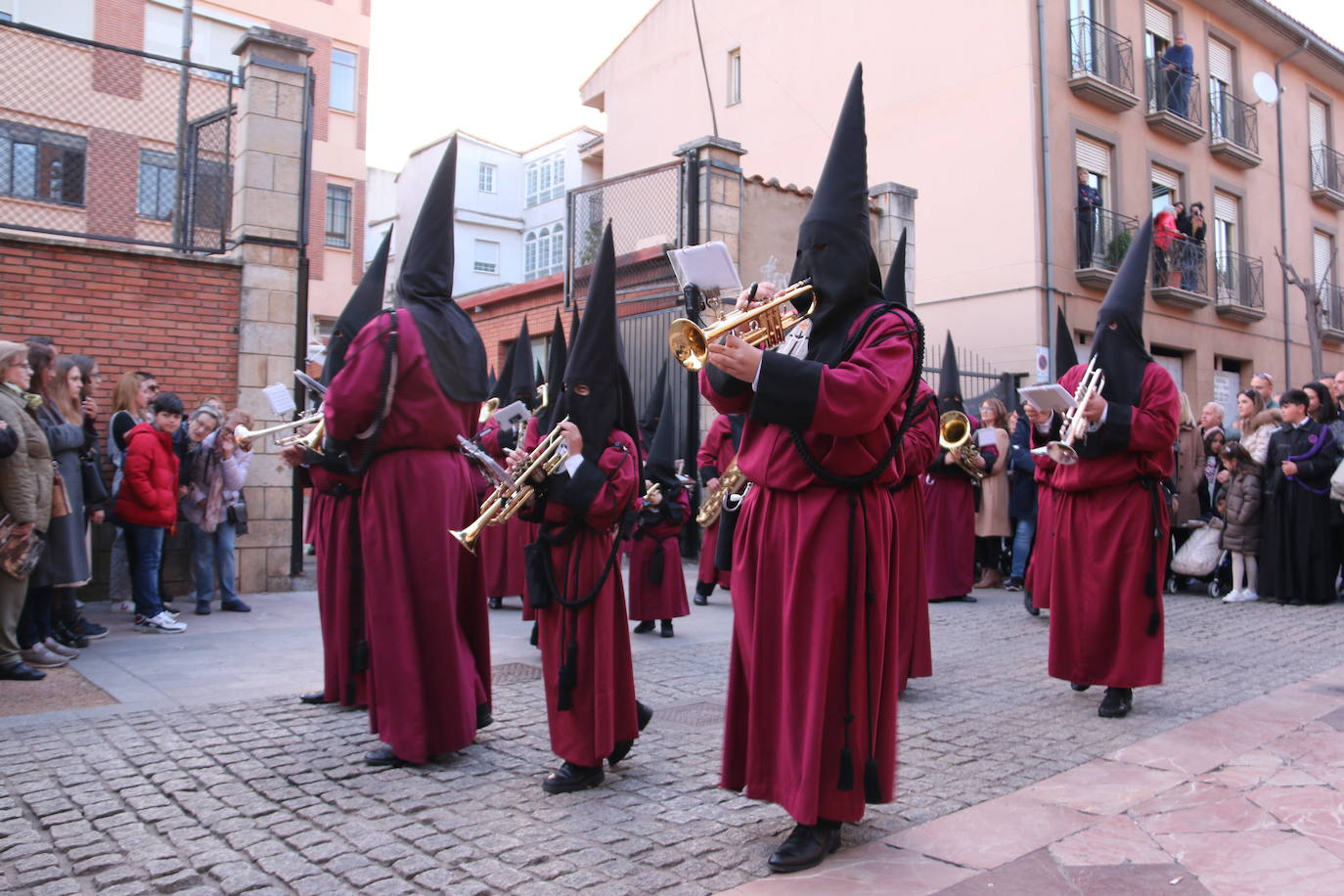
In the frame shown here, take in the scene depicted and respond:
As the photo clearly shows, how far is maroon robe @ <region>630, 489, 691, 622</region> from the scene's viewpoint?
8.53m

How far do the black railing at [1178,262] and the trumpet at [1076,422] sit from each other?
16.0 meters

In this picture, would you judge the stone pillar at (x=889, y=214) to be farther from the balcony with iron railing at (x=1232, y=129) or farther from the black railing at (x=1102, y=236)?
the balcony with iron railing at (x=1232, y=129)

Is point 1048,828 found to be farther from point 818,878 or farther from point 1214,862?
point 818,878

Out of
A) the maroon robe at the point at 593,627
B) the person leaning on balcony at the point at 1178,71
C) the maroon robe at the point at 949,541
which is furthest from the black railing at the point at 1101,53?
the maroon robe at the point at 593,627

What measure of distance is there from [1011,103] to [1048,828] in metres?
16.9

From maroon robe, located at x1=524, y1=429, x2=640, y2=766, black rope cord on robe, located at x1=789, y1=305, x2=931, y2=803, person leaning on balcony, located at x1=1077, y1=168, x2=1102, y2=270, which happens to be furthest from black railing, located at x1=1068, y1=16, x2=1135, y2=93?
black rope cord on robe, located at x1=789, y1=305, x2=931, y2=803

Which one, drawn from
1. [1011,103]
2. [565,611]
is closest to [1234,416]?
[1011,103]

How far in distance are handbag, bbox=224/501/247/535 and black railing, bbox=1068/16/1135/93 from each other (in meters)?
16.0

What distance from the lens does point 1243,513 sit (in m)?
11.0

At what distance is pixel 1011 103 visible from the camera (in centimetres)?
1842

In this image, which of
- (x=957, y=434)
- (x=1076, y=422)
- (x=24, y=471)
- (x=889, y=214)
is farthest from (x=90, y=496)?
(x=889, y=214)

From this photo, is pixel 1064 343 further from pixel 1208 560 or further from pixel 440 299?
pixel 440 299

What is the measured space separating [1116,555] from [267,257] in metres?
8.31

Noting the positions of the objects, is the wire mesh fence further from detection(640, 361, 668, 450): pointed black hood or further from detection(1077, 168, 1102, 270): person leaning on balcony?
detection(1077, 168, 1102, 270): person leaning on balcony
